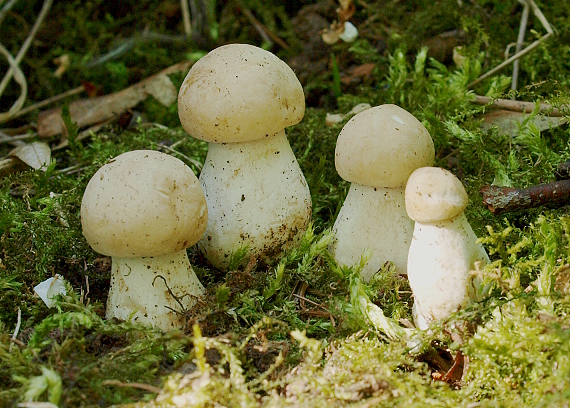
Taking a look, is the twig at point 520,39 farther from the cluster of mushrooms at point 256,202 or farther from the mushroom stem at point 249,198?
the mushroom stem at point 249,198

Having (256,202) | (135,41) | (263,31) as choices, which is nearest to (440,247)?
(256,202)

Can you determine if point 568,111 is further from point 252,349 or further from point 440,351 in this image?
point 252,349

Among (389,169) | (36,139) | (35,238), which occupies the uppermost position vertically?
(389,169)

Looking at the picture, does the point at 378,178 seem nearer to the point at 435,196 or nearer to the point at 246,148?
the point at 435,196

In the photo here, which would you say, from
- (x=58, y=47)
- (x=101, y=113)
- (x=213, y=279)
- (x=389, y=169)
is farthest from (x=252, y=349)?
(x=58, y=47)

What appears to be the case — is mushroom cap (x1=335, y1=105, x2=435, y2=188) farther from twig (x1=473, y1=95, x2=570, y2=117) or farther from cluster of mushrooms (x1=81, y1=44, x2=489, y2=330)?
twig (x1=473, y1=95, x2=570, y2=117)
